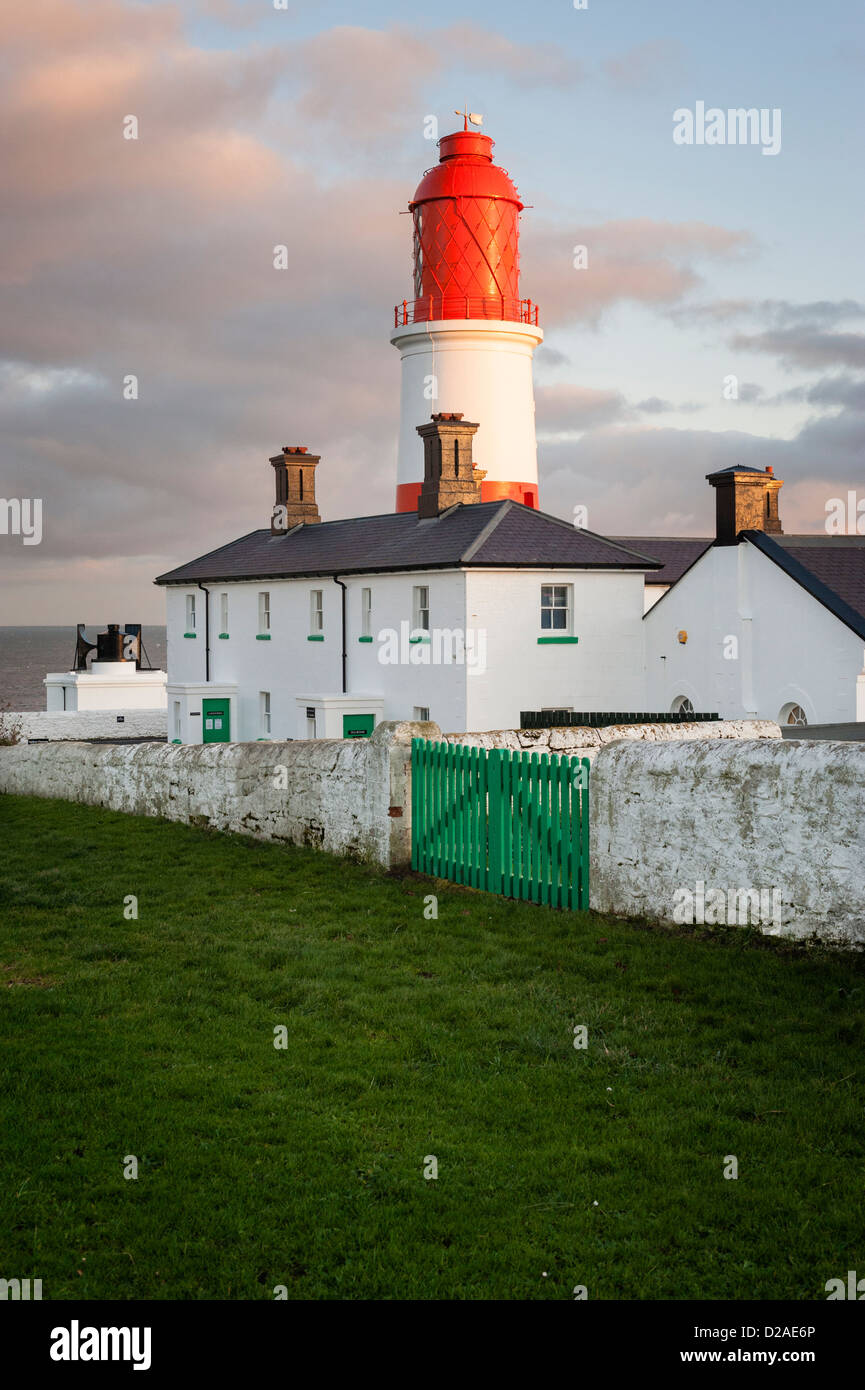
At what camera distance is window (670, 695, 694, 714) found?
26827mm

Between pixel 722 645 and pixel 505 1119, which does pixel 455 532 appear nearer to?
pixel 722 645

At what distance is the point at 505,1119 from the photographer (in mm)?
5766

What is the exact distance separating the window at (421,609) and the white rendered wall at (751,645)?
5604 millimetres

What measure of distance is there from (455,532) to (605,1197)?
24479 millimetres

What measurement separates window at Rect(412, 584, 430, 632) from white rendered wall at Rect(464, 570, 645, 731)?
1.74 meters

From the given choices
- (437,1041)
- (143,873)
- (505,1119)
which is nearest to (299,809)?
(143,873)

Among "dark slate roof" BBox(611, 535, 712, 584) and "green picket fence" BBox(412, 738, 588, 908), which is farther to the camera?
"dark slate roof" BBox(611, 535, 712, 584)

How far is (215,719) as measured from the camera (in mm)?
35531

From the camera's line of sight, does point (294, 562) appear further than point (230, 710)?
No

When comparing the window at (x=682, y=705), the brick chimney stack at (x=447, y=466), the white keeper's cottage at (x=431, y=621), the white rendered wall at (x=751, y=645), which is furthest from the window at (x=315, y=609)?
the window at (x=682, y=705)

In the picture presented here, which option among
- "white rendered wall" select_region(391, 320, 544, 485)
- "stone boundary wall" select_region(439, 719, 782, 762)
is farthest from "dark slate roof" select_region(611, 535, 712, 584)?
"stone boundary wall" select_region(439, 719, 782, 762)

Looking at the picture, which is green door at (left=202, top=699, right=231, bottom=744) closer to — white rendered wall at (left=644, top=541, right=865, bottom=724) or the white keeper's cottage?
the white keeper's cottage

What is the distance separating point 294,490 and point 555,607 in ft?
40.0

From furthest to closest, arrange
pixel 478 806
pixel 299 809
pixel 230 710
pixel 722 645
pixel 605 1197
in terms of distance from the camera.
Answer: pixel 230 710 < pixel 722 645 < pixel 299 809 < pixel 478 806 < pixel 605 1197
